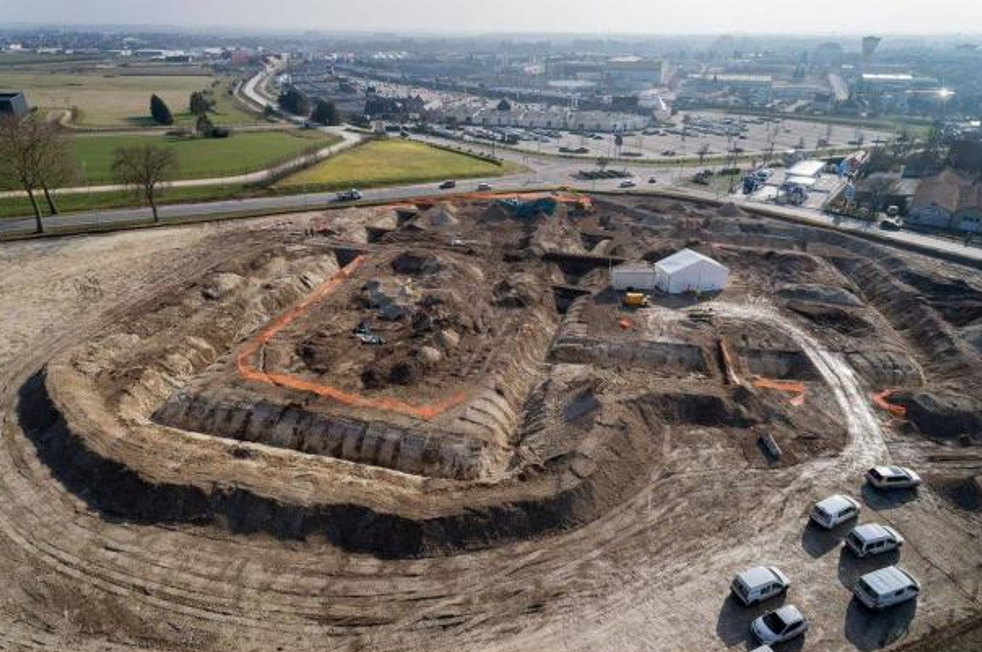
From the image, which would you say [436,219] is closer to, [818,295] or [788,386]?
[818,295]

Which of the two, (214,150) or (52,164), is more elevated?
(52,164)

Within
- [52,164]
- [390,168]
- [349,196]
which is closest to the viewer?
[52,164]

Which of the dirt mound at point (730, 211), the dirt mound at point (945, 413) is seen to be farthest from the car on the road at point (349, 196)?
the dirt mound at point (945, 413)

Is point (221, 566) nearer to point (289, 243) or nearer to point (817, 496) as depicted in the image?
point (817, 496)

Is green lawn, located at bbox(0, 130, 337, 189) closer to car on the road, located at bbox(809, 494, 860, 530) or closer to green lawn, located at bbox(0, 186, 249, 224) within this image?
→ green lawn, located at bbox(0, 186, 249, 224)

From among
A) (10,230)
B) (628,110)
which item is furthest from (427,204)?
(628,110)

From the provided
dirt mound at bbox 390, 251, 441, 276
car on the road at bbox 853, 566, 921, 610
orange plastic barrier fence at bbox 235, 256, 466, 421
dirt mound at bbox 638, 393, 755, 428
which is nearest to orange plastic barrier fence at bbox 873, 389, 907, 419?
dirt mound at bbox 638, 393, 755, 428

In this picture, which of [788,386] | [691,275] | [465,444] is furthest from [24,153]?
[788,386]

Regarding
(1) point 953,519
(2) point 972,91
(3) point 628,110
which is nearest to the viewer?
(1) point 953,519
